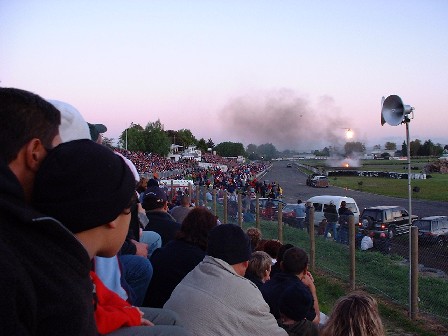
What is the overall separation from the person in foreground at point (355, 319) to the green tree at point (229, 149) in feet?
567

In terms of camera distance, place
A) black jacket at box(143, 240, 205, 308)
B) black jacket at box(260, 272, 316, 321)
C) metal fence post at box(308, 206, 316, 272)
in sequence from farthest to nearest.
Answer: metal fence post at box(308, 206, 316, 272)
black jacket at box(260, 272, 316, 321)
black jacket at box(143, 240, 205, 308)

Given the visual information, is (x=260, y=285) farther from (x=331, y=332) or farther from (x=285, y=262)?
(x=331, y=332)

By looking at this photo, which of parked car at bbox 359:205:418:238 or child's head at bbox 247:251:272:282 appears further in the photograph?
parked car at bbox 359:205:418:238

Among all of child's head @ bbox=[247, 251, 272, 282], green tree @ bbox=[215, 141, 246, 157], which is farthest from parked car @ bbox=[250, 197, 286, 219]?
green tree @ bbox=[215, 141, 246, 157]

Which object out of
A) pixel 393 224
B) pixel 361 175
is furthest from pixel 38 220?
pixel 361 175

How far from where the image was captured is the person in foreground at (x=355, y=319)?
247 cm

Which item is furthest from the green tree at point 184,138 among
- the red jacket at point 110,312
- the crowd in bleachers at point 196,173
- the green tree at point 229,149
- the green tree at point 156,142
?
the red jacket at point 110,312

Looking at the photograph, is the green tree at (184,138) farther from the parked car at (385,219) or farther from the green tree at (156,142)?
the parked car at (385,219)

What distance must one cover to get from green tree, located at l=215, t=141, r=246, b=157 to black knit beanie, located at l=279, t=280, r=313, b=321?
172 metres

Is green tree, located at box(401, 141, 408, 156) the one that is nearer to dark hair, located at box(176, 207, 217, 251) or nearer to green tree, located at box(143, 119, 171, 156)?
dark hair, located at box(176, 207, 217, 251)

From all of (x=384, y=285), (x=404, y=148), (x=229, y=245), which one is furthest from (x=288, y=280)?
(x=404, y=148)

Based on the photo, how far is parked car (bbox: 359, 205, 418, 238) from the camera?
17.3 metres

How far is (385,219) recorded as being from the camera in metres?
17.9

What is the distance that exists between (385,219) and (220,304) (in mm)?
16604
